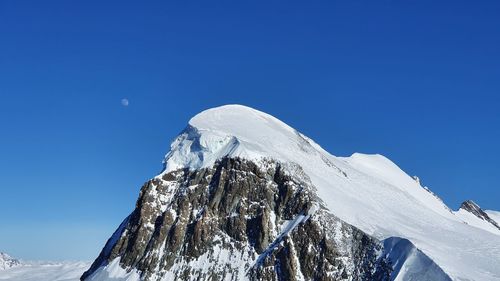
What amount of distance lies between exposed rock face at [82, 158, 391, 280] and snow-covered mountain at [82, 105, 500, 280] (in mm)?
233

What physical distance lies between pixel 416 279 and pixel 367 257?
1282 cm

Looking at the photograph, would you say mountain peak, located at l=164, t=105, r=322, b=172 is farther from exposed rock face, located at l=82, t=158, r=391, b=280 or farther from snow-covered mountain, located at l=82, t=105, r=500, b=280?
exposed rock face, located at l=82, t=158, r=391, b=280

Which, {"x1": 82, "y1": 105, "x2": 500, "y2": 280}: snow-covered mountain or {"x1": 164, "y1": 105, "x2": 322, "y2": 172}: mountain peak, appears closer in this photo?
{"x1": 82, "y1": 105, "x2": 500, "y2": 280}: snow-covered mountain

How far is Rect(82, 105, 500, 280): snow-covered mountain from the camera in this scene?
13225 centimetres

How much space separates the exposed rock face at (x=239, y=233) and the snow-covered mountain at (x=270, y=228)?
233mm

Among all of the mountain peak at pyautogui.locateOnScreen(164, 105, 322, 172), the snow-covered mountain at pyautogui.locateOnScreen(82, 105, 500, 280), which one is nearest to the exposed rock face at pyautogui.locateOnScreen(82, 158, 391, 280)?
the snow-covered mountain at pyautogui.locateOnScreen(82, 105, 500, 280)

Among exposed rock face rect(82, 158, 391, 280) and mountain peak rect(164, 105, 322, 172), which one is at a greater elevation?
mountain peak rect(164, 105, 322, 172)

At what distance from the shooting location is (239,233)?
5684 inches

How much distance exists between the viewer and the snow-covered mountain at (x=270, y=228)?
13225cm

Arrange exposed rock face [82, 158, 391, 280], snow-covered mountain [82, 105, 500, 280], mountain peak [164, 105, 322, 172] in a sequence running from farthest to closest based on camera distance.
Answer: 1. mountain peak [164, 105, 322, 172]
2. exposed rock face [82, 158, 391, 280]
3. snow-covered mountain [82, 105, 500, 280]

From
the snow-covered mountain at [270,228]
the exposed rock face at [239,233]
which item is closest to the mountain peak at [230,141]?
the snow-covered mountain at [270,228]

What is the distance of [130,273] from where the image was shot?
14450 centimetres

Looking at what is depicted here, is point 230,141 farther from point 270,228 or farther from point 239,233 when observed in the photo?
point 270,228

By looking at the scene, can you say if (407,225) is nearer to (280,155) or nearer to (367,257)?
(367,257)
